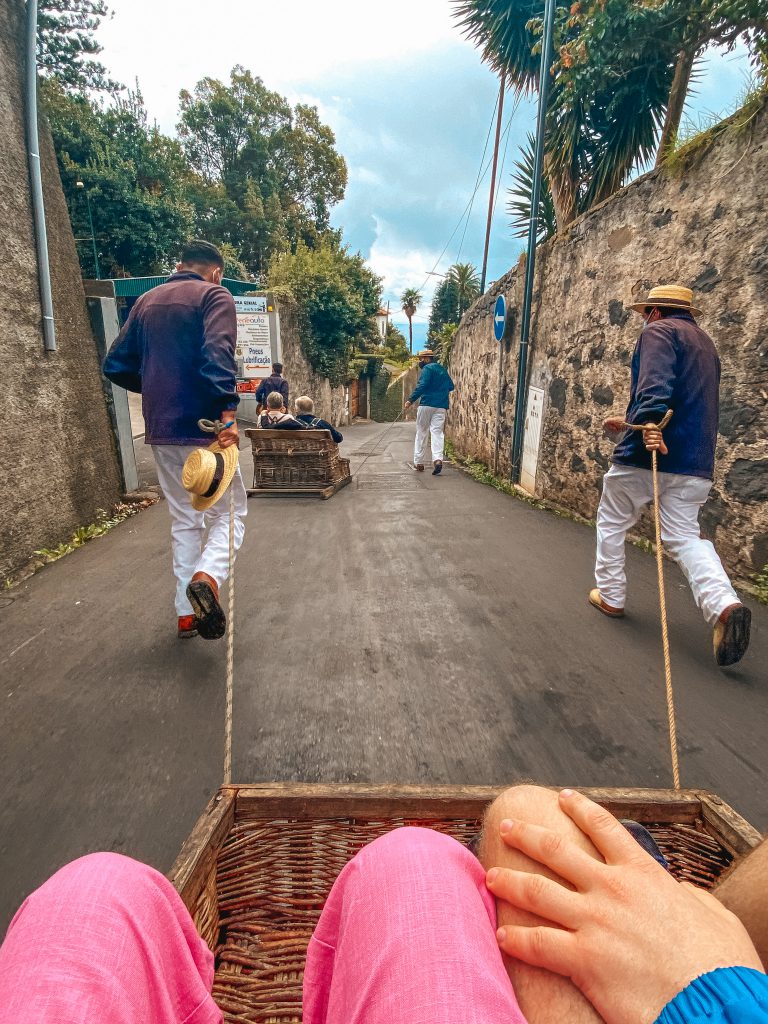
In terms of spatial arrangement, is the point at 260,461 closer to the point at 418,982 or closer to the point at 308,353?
the point at 418,982

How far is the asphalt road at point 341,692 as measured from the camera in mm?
1722

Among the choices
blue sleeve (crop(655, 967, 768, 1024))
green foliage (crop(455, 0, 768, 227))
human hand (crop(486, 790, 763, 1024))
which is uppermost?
green foliage (crop(455, 0, 768, 227))

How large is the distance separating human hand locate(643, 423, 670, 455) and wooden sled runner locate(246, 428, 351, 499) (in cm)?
433

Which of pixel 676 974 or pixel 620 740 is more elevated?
pixel 676 974

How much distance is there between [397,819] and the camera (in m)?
1.22

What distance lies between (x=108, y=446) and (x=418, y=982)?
5280mm

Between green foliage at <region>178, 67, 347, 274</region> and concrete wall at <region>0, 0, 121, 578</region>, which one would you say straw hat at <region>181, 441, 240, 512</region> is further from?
green foliage at <region>178, 67, 347, 274</region>

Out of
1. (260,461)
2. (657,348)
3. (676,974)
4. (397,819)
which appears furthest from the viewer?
(260,461)

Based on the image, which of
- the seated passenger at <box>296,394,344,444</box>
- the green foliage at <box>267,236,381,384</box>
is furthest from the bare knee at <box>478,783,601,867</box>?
the green foliage at <box>267,236,381,384</box>

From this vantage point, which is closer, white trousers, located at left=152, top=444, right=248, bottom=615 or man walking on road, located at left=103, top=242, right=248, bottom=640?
man walking on road, located at left=103, top=242, right=248, bottom=640

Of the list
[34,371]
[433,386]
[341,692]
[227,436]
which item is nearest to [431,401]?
[433,386]

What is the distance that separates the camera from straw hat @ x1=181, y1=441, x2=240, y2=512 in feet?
7.66

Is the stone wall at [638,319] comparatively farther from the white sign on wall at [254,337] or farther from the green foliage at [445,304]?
the green foliage at [445,304]

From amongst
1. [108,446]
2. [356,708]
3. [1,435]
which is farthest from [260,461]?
[356,708]
